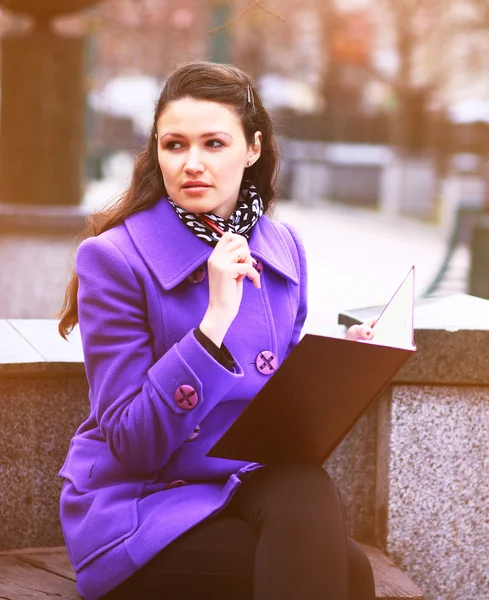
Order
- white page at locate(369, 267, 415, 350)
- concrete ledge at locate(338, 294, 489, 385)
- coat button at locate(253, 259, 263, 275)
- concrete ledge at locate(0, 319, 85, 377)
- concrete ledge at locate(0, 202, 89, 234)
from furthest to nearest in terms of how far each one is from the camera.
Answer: concrete ledge at locate(0, 202, 89, 234) → concrete ledge at locate(338, 294, 489, 385) → concrete ledge at locate(0, 319, 85, 377) → coat button at locate(253, 259, 263, 275) → white page at locate(369, 267, 415, 350)

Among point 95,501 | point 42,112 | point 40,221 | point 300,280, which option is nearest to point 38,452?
point 95,501

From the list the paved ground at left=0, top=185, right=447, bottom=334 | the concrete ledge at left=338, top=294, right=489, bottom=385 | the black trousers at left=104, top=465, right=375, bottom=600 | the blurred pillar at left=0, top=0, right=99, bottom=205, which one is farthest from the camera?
the blurred pillar at left=0, top=0, right=99, bottom=205

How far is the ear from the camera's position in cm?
302

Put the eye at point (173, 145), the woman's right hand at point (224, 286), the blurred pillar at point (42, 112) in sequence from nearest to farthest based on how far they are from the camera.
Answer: the woman's right hand at point (224, 286), the eye at point (173, 145), the blurred pillar at point (42, 112)

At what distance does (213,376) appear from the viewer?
2.66 meters

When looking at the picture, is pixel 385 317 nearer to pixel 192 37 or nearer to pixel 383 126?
pixel 383 126

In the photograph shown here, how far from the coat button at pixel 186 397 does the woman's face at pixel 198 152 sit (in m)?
0.50

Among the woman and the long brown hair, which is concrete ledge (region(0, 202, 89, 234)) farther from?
the woman

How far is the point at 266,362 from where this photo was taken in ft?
9.48

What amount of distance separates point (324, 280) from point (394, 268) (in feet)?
6.81

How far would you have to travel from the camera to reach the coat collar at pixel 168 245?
283 centimetres

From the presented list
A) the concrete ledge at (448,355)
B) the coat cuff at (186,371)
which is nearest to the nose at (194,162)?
the coat cuff at (186,371)

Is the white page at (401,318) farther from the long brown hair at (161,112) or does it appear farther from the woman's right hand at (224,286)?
the long brown hair at (161,112)

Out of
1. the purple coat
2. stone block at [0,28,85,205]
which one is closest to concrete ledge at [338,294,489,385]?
the purple coat
